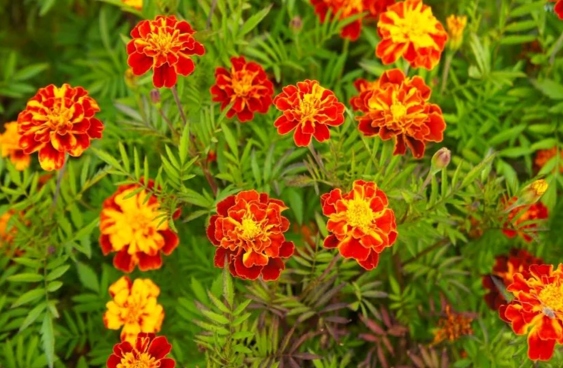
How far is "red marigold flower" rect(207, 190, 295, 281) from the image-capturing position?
0.88 m

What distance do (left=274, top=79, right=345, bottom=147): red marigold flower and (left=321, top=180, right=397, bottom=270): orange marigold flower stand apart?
9 centimetres

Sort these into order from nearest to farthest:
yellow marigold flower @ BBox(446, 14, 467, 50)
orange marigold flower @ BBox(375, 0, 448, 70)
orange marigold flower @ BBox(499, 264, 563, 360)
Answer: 1. orange marigold flower @ BBox(499, 264, 563, 360)
2. orange marigold flower @ BBox(375, 0, 448, 70)
3. yellow marigold flower @ BBox(446, 14, 467, 50)

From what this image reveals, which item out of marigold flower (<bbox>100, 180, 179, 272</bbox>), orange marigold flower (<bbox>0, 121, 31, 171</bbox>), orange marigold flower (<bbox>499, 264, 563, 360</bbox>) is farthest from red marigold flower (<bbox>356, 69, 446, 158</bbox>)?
orange marigold flower (<bbox>0, 121, 31, 171</bbox>)

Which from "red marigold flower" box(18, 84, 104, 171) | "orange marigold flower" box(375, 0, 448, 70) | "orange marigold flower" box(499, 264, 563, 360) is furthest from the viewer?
"orange marigold flower" box(375, 0, 448, 70)

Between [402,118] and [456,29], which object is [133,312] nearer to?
[402,118]

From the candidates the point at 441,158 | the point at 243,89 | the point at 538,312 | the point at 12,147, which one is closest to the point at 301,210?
the point at 243,89

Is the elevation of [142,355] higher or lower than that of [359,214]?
lower

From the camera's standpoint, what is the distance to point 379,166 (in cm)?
100

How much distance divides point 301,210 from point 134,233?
0.96ft

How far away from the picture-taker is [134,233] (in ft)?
3.63

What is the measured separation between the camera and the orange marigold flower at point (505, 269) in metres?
1.11

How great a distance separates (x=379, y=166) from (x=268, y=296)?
0.27 meters

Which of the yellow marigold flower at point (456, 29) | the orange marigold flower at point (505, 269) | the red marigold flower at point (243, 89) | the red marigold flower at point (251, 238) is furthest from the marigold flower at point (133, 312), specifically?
the yellow marigold flower at point (456, 29)

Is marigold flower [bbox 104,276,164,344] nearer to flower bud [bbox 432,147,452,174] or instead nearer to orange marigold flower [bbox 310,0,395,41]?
flower bud [bbox 432,147,452,174]
